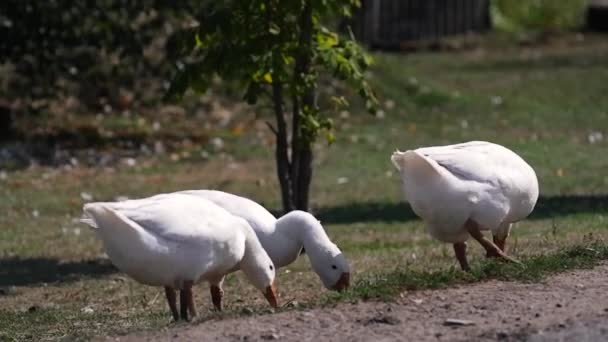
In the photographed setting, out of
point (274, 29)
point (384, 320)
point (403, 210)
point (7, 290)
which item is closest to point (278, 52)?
point (274, 29)

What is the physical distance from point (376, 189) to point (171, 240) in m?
6.89

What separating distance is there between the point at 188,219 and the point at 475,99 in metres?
12.3

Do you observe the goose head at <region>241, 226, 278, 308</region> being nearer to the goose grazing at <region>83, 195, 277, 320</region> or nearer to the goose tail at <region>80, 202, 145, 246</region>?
the goose grazing at <region>83, 195, 277, 320</region>

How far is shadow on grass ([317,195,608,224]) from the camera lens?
39.5ft

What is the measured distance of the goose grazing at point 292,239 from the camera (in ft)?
25.6

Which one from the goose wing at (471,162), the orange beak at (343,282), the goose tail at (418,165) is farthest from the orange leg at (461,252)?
the orange beak at (343,282)

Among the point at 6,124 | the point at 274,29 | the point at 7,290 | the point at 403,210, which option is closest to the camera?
the point at 7,290

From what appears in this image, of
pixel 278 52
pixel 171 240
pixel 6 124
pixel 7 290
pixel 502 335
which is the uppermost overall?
pixel 278 52

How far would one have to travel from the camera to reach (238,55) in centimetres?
989

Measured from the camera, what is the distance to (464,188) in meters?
7.73

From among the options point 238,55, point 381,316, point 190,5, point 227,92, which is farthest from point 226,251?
point 227,92

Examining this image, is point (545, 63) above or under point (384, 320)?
under

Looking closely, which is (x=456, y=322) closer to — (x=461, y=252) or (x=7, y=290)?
(x=461, y=252)

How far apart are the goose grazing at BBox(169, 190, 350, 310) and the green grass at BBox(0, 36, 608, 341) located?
0.69 ft
